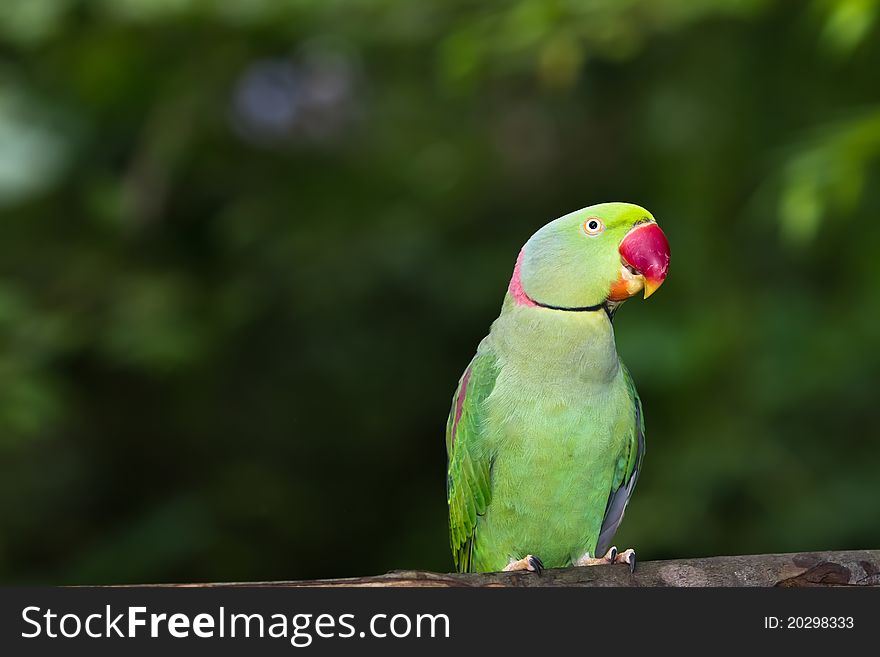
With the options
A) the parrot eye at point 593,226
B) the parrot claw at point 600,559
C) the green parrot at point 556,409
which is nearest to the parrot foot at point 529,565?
the green parrot at point 556,409

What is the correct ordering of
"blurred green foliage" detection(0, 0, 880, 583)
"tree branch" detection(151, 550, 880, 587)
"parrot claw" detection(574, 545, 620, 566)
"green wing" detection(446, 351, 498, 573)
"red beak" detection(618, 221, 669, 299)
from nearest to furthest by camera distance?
1. "red beak" detection(618, 221, 669, 299)
2. "tree branch" detection(151, 550, 880, 587)
3. "parrot claw" detection(574, 545, 620, 566)
4. "green wing" detection(446, 351, 498, 573)
5. "blurred green foliage" detection(0, 0, 880, 583)

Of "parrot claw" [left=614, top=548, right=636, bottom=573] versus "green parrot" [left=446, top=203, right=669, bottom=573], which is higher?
"green parrot" [left=446, top=203, right=669, bottom=573]

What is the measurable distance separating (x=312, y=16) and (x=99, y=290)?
206cm

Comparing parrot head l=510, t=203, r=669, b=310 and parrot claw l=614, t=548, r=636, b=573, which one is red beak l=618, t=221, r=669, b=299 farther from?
parrot claw l=614, t=548, r=636, b=573

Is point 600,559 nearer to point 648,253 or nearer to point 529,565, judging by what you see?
point 529,565

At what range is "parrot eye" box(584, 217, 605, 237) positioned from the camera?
2.54 metres

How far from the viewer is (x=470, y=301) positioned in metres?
6.71

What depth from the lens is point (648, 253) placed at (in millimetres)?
2465

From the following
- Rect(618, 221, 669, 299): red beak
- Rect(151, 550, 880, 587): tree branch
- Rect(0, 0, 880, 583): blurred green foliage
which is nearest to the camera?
Rect(618, 221, 669, 299): red beak

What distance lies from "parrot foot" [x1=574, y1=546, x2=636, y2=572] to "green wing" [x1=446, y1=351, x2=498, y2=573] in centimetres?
31

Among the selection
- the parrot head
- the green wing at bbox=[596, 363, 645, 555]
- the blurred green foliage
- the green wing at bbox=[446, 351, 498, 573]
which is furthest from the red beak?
the blurred green foliage

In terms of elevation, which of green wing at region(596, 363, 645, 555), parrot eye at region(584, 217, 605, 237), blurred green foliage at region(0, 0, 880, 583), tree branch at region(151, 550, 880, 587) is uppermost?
blurred green foliage at region(0, 0, 880, 583)
